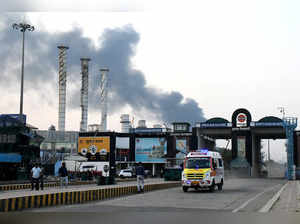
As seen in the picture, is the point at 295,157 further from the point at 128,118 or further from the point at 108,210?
the point at 108,210

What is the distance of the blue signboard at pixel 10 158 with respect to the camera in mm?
43531

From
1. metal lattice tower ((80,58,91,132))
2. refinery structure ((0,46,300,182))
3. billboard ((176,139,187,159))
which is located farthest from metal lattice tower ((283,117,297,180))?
metal lattice tower ((80,58,91,132))

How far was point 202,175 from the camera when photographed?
25578mm

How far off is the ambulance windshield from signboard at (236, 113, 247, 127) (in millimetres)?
60508

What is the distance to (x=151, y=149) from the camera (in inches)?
3740

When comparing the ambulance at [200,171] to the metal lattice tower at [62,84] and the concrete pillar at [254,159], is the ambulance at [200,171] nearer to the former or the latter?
the concrete pillar at [254,159]

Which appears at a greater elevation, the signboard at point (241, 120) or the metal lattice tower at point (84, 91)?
the metal lattice tower at point (84, 91)

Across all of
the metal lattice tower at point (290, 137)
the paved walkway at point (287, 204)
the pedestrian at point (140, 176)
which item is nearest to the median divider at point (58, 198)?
the pedestrian at point (140, 176)

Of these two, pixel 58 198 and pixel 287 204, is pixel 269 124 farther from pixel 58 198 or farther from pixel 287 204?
pixel 58 198

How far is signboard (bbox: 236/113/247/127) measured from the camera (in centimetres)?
8525

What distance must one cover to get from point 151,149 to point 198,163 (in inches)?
2718

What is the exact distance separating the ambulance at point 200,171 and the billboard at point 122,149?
227 feet

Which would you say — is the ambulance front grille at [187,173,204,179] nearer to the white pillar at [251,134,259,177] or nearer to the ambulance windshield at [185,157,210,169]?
the ambulance windshield at [185,157,210,169]

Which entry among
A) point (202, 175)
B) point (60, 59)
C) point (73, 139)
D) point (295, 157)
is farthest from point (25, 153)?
point (73, 139)
